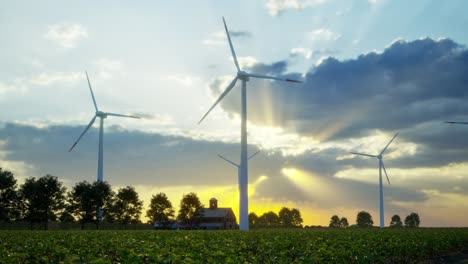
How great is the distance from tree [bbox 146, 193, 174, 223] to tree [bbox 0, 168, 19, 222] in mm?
50941

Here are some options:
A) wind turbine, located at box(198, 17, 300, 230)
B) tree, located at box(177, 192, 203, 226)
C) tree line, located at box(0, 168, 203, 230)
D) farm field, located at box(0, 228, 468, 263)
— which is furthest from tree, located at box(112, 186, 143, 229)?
farm field, located at box(0, 228, 468, 263)

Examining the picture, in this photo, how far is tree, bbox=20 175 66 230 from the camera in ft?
387

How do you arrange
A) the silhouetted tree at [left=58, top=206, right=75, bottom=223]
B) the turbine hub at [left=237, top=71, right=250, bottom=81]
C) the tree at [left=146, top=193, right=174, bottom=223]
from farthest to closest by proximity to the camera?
the tree at [left=146, top=193, right=174, bottom=223]
the silhouetted tree at [left=58, top=206, right=75, bottom=223]
the turbine hub at [left=237, top=71, right=250, bottom=81]

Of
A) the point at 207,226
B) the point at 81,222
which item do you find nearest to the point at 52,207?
the point at 81,222

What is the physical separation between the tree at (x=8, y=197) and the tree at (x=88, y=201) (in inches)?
575

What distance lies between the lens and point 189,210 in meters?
168

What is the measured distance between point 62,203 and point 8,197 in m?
13.0

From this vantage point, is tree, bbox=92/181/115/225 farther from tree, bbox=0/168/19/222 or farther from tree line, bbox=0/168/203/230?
tree, bbox=0/168/19/222

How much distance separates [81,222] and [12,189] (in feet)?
62.8

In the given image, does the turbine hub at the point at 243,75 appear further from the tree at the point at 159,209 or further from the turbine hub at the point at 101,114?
the tree at the point at 159,209

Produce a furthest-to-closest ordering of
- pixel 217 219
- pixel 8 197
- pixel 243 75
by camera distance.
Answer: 1. pixel 217 219
2. pixel 8 197
3. pixel 243 75

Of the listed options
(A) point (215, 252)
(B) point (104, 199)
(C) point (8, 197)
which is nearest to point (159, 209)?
(B) point (104, 199)

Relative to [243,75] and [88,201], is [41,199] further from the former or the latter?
[243,75]

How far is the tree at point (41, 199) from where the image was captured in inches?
4641
